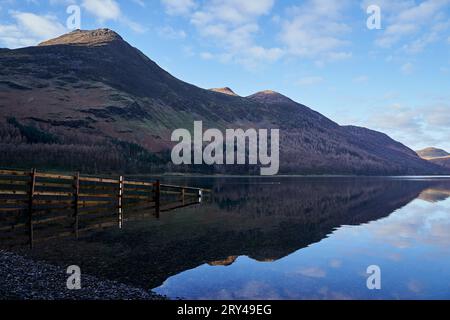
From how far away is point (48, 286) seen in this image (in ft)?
52.5

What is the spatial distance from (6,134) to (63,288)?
213 meters

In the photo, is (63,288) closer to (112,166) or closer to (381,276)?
(381,276)

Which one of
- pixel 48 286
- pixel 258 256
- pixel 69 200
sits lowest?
pixel 258 256

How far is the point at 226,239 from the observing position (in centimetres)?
3198

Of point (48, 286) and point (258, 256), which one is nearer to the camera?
point (48, 286)

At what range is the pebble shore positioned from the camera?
1474 centimetres

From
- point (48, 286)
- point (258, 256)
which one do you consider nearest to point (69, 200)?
point (258, 256)

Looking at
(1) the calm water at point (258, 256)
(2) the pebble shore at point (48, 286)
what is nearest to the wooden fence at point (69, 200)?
(1) the calm water at point (258, 256)

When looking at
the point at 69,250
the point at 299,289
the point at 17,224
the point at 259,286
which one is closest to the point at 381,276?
the point at 299,289

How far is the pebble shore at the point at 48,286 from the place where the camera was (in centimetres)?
1474

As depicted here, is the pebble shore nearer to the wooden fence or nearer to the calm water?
the calm water

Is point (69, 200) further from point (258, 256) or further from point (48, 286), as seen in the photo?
point (48, 286)

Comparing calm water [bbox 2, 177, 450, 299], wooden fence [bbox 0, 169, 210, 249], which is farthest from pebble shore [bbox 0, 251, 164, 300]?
wooden fence [bbox 0, 169, 210, 249]

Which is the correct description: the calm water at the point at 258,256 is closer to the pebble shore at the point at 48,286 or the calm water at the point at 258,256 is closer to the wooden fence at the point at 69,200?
the pebble shore at the point at 48,286
